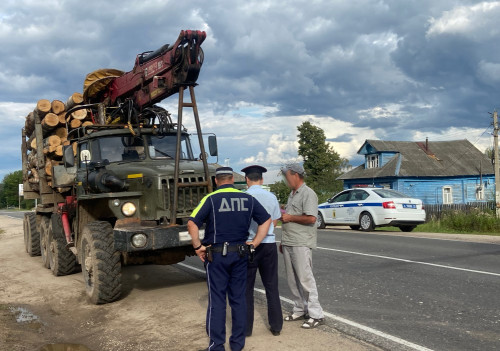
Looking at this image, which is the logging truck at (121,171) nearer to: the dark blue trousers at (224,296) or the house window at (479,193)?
the dark blue trousers at (224,296)

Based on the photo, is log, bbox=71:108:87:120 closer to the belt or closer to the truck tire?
the truck tire

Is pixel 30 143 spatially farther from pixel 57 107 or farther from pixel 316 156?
pixel 316 156

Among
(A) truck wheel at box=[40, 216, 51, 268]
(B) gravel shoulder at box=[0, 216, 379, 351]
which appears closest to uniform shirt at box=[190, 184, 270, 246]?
(B) gravel shoulder at box=[0, 216, 379, 351]

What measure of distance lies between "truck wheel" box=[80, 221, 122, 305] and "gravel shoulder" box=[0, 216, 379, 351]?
0.21 m

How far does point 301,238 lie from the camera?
567cm

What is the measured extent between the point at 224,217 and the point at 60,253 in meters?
6.31

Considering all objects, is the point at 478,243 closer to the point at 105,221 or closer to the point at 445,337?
the point at 445,337

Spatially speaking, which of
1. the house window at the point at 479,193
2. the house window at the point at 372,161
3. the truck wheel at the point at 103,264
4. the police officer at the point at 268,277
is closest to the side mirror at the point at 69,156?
the truck wheel at the point at 103,264

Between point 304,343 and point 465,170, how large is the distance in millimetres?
43160

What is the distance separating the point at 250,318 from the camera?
17.6 feet

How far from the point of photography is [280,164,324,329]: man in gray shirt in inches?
222

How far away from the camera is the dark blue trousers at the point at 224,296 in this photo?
15.5 feet

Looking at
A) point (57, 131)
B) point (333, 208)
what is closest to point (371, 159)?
point (333, 208)

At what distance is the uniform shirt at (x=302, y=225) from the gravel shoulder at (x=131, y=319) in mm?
977
